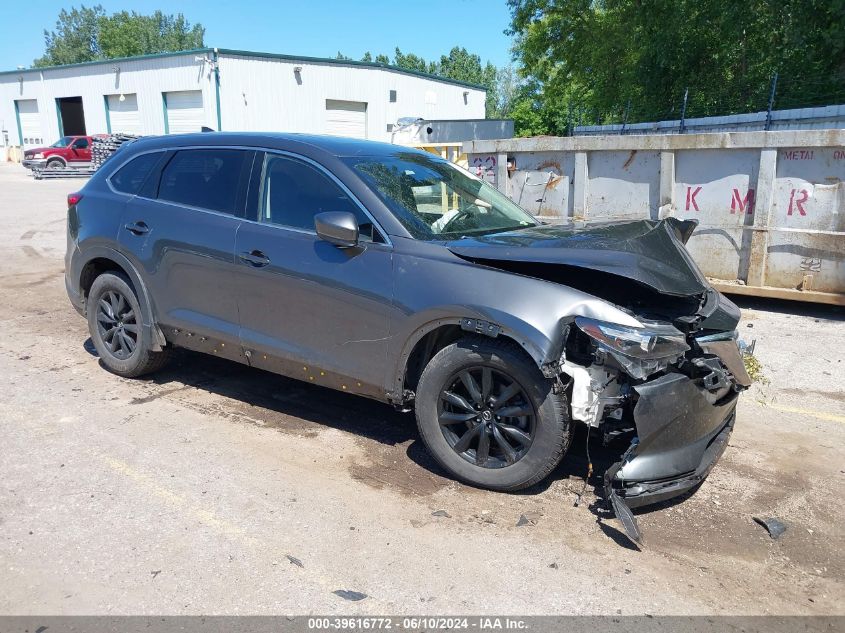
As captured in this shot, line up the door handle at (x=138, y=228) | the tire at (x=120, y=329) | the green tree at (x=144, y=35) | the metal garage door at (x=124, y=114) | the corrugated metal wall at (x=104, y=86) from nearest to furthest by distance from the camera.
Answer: the door handle at (x=138, y=228)
the tire at (x=120, y=329)
the corrugated metal wall at (x=104, y=86)
the metal garage door at (x=124, y=114)
the green tree at (x=144, y=35)

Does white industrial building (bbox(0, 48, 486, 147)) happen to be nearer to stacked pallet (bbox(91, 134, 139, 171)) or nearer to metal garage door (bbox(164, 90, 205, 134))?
metal garage door (bbox(164, 90, 205, 134))

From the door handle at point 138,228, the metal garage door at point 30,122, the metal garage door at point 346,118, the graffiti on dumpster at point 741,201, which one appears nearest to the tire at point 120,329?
the door handle at point 138,228

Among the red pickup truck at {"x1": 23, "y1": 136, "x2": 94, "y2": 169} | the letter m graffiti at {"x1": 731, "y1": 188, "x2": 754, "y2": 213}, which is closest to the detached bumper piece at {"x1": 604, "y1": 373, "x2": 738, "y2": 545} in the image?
the letter m graffiti at {"x1": 731, "y1": 188, "x2": 754, "y2": 213}

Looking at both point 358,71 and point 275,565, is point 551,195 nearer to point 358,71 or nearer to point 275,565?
point 275,565

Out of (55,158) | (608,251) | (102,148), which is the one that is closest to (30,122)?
(55,158)

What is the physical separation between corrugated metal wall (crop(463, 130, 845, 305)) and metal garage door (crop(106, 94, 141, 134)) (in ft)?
118

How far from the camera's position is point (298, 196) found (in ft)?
14.7

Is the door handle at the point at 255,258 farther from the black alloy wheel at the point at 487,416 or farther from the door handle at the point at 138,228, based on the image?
the black alloy wheel at the point at 487,416

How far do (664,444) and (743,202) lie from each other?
5300 mm

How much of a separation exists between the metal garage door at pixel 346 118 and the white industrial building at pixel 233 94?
2.2 inches

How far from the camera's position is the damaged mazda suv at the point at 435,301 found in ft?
11.3

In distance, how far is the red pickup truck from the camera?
107ft

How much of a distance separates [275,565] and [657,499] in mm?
1889

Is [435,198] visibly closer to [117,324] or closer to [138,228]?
[138,228]
